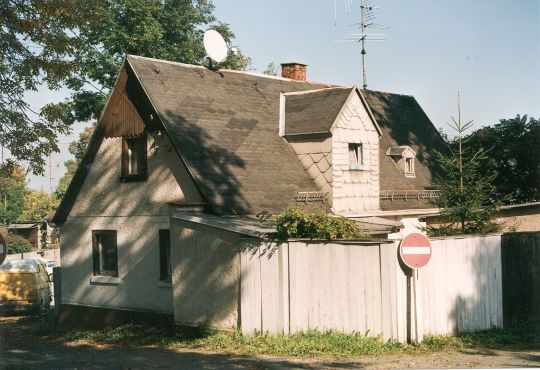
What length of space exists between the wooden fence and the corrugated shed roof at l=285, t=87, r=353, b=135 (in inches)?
258

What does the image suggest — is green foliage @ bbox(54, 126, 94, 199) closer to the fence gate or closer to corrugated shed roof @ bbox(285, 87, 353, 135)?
corrugated shed roof @ bbox(285, 87, 353, 135)

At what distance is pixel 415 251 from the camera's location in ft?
43.1

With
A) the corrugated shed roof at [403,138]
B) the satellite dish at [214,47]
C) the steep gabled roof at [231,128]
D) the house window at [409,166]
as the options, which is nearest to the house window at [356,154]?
the steep gabled roof at [231,128]

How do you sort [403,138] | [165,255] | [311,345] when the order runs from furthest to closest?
[403,138], [165,255], [311,345]

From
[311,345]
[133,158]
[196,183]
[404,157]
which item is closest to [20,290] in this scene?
[133,158]

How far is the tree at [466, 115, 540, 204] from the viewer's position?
26.3 meters

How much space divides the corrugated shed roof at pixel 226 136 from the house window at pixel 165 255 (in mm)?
2028

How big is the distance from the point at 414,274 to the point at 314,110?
8762mm

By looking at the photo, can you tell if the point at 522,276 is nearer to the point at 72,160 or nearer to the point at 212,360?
the point at 212,360

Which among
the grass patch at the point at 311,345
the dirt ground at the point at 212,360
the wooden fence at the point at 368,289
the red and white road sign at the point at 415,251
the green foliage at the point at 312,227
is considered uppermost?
the green foliage at the point at 312,227

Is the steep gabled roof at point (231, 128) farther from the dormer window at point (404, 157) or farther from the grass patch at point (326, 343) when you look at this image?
the grass patch at point (326, 343)

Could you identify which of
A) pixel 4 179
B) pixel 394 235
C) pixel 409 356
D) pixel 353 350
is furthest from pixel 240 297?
pixel 4 179

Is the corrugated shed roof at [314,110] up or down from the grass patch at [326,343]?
up

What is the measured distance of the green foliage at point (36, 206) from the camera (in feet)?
270
